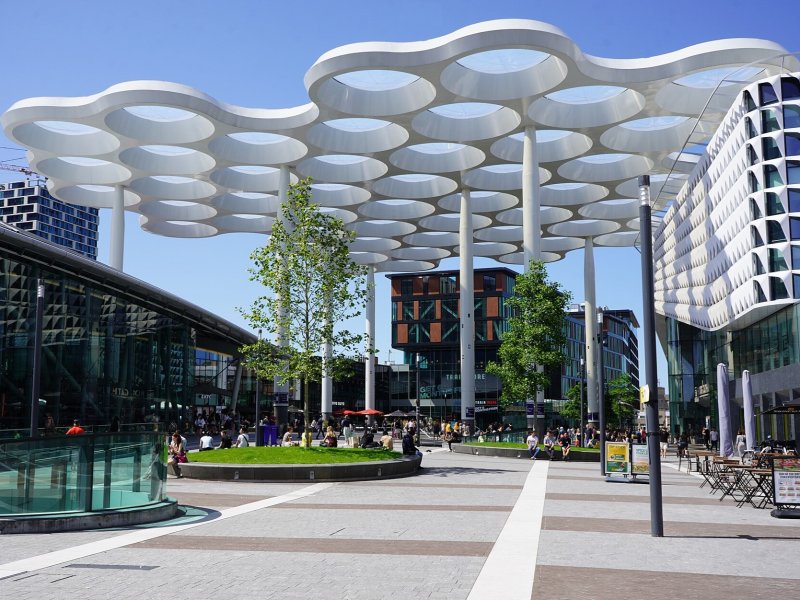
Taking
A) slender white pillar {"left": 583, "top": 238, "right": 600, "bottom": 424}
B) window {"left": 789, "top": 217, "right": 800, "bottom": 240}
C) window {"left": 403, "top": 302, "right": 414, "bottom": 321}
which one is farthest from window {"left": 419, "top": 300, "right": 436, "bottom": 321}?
window {"left": 789, "top": 217, "right": 800, "bottom": 240}

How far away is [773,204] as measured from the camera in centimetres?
3250

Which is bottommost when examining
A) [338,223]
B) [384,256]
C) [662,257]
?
[338,223]

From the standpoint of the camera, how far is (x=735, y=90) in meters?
39.1

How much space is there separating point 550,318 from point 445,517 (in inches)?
1017

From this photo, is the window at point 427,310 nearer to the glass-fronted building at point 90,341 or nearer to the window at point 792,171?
the glass-fronted building at point 90,341

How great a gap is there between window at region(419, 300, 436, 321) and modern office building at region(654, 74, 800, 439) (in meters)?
54.8

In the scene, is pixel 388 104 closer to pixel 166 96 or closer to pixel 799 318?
pixel 166 96

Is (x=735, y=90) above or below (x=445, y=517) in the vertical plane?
above

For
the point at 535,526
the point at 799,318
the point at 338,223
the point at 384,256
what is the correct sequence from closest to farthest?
the point at 535,526 → the point at 338,223 → the point at 799,318 → the point at 384,256

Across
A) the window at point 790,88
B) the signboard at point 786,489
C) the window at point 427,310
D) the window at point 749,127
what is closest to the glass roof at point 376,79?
the window at point 749,127

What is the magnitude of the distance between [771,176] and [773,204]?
3.78ft

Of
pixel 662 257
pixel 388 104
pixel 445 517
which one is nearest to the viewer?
pixel 445 517

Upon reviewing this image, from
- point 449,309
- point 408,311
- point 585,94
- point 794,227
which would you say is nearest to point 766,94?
point 794,227

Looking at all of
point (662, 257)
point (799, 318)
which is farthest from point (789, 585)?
point (662, 257)
